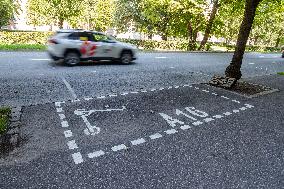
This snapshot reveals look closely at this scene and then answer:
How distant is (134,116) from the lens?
7363mm

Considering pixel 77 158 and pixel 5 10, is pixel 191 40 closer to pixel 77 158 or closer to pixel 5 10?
pixel 5 10

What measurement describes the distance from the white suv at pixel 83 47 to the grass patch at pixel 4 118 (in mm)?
7056

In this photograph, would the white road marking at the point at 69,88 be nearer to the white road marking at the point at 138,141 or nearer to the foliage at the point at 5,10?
the white road marking at the point at 138,141

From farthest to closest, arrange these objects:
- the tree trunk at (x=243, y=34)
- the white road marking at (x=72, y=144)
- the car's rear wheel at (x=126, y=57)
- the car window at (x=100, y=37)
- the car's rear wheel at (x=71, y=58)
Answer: the car's rear wheel at (x=126, y=57)
the car window at (x=100, y=37)
the car's rear wheel at (x=71, y=58)
the tree trunk at (x=243, y=34)
the white road marking at (x=72, y=144)

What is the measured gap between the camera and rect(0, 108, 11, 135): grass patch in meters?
5.80

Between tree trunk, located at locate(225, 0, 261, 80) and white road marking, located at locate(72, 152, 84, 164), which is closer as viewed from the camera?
white road marking, located at locate(72, 152, 84, 164)

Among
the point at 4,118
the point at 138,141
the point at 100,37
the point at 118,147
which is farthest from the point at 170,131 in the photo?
the point at 100,37

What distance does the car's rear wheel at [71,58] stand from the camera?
534 inches

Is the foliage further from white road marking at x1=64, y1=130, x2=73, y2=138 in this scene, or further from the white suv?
white road marking at x1=64, y1=130, x2=73, y2=138

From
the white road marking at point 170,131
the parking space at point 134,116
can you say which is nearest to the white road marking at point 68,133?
the parking space at point 134,116

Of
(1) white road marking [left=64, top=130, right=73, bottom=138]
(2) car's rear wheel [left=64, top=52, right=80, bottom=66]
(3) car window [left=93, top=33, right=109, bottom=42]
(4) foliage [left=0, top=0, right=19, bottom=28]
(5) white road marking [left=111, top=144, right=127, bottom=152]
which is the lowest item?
(5) white road marking [left=111, top=144, right=127, bottom=152]

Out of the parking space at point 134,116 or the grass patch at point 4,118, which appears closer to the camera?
the parking space at point 134,116

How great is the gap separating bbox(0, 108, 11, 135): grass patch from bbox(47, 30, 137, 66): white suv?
278 inches

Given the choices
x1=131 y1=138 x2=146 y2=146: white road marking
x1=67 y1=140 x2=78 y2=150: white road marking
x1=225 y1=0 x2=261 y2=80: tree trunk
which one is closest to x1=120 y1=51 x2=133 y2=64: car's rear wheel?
x1=225 y1=0 x2=261 y2=80: tree trunk
